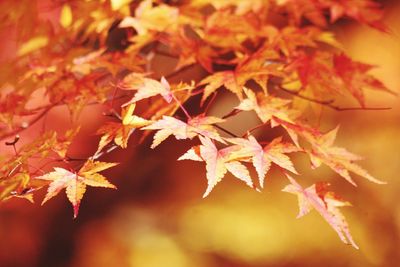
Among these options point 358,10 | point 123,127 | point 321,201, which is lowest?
point 321,201

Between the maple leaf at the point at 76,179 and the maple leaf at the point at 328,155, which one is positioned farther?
the maple leaf at the point at 328,155

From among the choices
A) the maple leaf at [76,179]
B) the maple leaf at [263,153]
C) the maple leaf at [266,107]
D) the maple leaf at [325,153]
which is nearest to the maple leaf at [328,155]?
the maple leaf at [325,153]

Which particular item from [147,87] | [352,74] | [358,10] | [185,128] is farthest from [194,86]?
[358,10]

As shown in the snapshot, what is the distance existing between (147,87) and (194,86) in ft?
0.92

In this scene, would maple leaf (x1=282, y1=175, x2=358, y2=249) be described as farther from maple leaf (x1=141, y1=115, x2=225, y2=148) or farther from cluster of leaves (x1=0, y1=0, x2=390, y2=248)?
maple leaf (x1=141, y1=115, x2=225, y2=148)

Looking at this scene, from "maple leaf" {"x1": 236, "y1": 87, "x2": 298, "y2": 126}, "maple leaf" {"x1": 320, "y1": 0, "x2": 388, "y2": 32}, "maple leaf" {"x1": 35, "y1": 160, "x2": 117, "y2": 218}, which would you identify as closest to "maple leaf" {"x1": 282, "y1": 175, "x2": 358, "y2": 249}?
"maple leaf" {"x1": 236, "y1": 87, "x2": 298, "y2": 126}

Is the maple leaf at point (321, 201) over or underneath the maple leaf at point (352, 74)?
underneath

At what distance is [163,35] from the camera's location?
203 centimetres

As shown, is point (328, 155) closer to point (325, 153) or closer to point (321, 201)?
point (325, 153)

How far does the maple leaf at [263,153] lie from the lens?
4.30 ft

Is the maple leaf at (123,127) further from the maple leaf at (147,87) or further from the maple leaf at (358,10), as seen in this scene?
the maple leaf at (358,10)

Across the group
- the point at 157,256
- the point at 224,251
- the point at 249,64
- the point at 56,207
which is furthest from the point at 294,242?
the point at 56,207

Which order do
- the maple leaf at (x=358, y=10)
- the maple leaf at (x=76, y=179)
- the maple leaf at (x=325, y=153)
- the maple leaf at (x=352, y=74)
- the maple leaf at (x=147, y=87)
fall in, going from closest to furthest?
the maple leaf at (x=76, y=179) < the maple leaf at (x=147, y=87) < the maple leaf at (x=325, y=153) < the maple leaf at (x=352, y=74) < the maple leaf at (x=358, y=10)

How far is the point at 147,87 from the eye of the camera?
4.81ft
